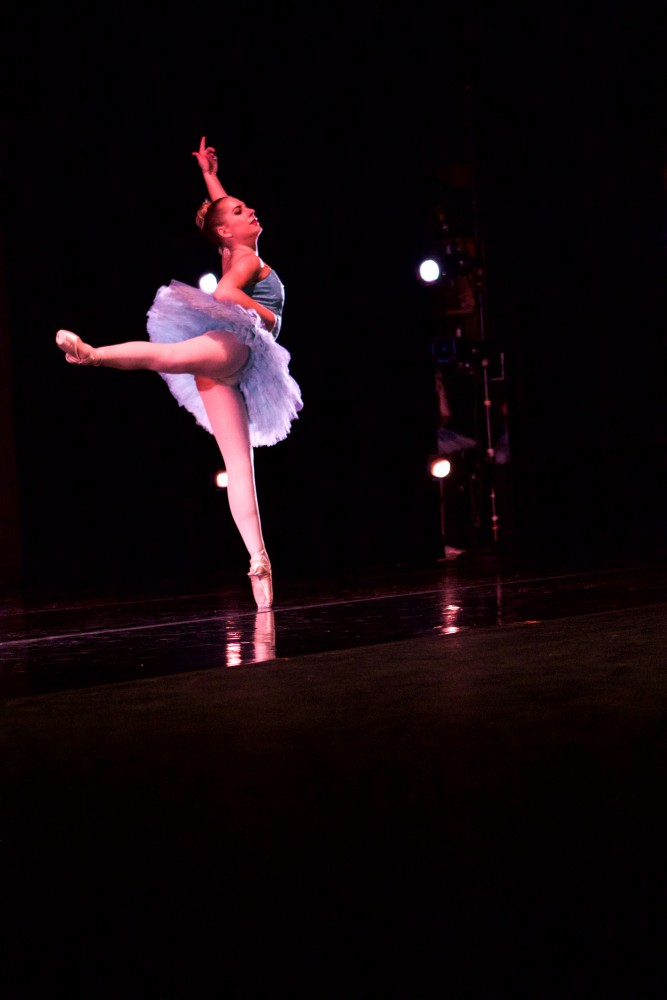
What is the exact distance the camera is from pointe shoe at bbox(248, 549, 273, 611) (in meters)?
3.47

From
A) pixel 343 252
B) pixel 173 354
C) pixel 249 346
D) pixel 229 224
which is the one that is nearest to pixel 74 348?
pixel 173 354

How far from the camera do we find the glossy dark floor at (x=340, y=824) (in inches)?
31.1

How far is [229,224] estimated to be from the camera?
140 inches

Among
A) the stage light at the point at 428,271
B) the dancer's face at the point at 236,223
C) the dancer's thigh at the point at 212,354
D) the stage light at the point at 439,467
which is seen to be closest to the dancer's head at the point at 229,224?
the dancer's face at the point at 236,223

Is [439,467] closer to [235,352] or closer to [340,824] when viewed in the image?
[235,352]

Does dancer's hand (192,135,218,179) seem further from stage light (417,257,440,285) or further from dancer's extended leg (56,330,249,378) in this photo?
stage light (417,257,440,285)

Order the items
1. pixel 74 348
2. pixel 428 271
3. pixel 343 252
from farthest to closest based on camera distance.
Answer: pixel 428 271 < pixel 343 252 < pixel 74 348

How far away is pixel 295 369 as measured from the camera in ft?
18.9

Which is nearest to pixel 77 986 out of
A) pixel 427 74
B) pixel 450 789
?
pixel 450 789

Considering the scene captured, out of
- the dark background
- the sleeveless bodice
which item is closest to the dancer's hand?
the sleeveless bodice

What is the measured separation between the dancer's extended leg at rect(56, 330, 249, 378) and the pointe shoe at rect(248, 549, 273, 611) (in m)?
0.56

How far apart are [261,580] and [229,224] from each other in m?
1.06

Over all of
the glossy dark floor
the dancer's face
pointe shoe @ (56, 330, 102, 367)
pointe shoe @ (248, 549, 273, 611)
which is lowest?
the glossy dark floor

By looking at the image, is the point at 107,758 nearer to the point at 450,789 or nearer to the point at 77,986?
the point at 450,789
